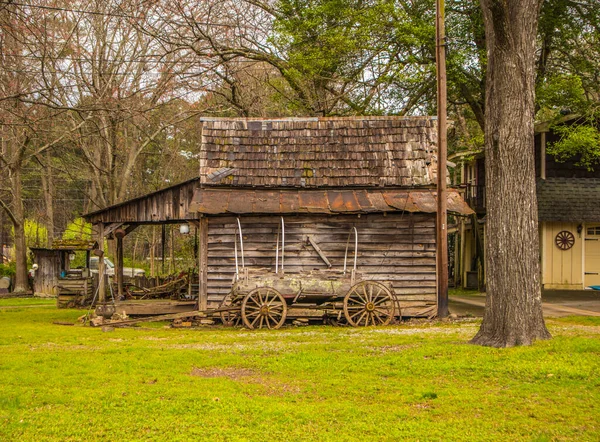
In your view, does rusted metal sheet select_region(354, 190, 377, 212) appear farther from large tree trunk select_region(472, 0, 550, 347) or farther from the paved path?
large tree trunk select_region(472, 0, 550, 347)

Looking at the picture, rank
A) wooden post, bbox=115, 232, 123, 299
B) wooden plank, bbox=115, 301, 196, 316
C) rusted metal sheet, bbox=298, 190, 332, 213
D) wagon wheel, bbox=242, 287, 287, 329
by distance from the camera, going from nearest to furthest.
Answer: wagon wheel, bbox=242, 287, 287, 329 → rusted metal sheet, bbox=298, 190, 332, 213 → wooden plank, bbox=115, 301, 196, 316 → wooden post, bbox=115, 232, 123, 299

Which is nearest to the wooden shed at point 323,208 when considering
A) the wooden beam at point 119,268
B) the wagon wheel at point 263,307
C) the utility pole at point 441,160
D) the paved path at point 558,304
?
the utility pole at point 441,160

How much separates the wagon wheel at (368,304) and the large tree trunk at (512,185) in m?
5.00

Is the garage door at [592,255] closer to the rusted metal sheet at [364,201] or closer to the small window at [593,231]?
the small window at [593,231]

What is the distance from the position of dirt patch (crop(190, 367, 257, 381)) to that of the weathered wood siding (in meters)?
7.79

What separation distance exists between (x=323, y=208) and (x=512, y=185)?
656 centimetres

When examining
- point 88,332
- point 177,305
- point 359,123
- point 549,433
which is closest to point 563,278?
point 359,123

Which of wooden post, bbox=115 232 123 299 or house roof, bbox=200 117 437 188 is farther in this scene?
wooden post, bbox=115 232 123 299

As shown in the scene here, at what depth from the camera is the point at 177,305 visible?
64.7 feet

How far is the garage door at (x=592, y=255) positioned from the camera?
90.5 feet

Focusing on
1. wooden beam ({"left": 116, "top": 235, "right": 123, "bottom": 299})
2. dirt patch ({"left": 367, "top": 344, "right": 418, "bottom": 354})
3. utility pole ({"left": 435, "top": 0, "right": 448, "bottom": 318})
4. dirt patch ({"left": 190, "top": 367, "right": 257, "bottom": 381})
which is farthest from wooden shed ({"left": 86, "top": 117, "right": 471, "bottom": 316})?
dirt patch ({"left": 190, "top": 367, "right": 257, "bottom": 381})

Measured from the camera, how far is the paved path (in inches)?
765

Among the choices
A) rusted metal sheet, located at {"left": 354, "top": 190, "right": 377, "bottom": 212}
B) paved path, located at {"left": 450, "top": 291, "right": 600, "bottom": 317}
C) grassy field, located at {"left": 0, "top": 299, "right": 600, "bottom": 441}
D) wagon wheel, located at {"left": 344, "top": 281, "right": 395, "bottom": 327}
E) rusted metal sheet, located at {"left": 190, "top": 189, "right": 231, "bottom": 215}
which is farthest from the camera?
paved path, located at {"left": 450, "top": 291, "right": 600, "bottom": 317}

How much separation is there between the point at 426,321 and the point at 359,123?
628 cm
